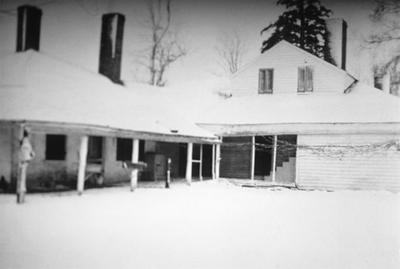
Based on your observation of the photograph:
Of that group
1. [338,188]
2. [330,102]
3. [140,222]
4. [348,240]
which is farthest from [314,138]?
[140,222]

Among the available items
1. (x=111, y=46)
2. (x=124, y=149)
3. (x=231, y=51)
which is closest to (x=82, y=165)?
(x=111, y=46)

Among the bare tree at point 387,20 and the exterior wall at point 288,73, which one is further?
the exterior wall at point 288,73

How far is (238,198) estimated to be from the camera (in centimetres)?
452

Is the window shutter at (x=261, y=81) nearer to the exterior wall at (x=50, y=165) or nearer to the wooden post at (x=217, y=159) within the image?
the wooden post at (x=217, y=159)

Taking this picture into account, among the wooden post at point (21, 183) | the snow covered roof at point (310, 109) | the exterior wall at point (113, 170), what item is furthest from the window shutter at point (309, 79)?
the wooden post at point (21, 183)

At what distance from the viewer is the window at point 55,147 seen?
12.6 ft

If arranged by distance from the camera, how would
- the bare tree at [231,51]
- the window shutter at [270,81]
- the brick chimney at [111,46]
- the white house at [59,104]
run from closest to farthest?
the white house at [59,104] → the brick chimney at [111,46] → the bare tree at [231,51] → the window shutter at [270,81]

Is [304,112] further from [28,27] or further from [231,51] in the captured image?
[28,27]

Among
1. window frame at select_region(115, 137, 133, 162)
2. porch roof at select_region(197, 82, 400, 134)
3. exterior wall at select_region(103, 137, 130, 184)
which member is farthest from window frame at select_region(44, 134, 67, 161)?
porch roof at select_region(197, 82, 400, 134)

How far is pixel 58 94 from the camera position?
3.97 metres

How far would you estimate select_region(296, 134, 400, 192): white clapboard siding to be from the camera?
14.3 feet

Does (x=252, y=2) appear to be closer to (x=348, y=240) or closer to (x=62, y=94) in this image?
(x=62, y=94)

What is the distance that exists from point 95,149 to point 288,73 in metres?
2.63

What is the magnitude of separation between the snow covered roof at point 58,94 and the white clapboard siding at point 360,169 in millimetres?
1933
